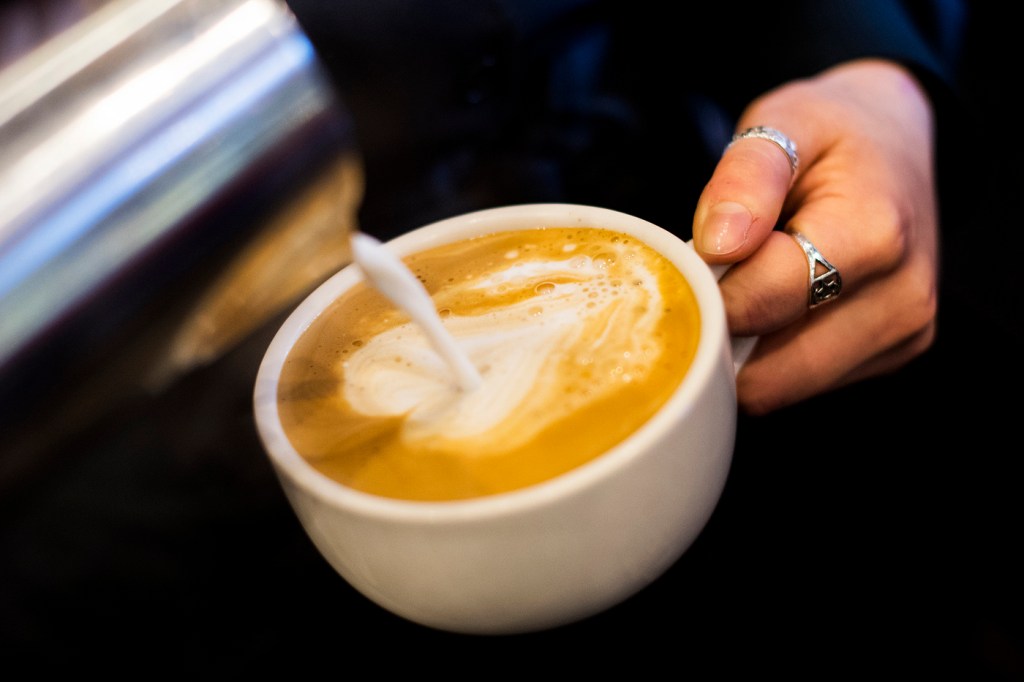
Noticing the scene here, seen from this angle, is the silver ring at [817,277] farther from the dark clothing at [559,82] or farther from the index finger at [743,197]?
the dark clothing at [559,82]

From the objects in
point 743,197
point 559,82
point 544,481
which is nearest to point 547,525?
point 544,481

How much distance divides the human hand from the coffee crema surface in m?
0.10

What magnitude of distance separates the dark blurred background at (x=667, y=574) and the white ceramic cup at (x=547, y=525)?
132mm

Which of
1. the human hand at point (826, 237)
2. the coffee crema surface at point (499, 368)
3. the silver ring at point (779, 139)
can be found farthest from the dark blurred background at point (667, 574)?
the silver ring at point (779, 139)

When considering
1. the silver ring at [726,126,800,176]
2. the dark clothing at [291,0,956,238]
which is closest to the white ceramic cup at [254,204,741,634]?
the silver ring at [726,126,800,176]

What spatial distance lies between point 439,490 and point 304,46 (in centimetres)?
51

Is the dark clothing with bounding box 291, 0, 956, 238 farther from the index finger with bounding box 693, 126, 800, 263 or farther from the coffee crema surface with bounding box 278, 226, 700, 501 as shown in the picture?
the coffee crema surface with bounding box 278, 226, 700, 501

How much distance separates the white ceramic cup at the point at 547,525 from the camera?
0.49 metres

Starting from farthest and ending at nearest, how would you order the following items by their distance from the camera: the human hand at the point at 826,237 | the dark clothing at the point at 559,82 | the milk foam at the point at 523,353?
1. the dark clothing at the point at 559,82
2. the human hand at the point at 826,237
3. the milk foam at the point at 523,353

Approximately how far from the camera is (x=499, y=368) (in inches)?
24.8

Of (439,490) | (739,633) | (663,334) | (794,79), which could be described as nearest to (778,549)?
(739,633)

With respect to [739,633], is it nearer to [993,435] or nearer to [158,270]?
[993,435]

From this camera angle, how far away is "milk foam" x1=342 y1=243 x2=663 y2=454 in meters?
0.60

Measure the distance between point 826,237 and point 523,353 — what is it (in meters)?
0.38
